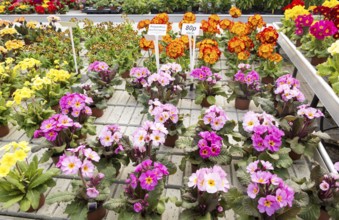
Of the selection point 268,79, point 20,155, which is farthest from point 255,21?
point 20,155

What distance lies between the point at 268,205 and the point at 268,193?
3.7 inches

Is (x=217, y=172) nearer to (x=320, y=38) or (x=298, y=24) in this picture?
(x=320, y=38)

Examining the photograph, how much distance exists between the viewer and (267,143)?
2.44 meters

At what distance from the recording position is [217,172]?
1921mm

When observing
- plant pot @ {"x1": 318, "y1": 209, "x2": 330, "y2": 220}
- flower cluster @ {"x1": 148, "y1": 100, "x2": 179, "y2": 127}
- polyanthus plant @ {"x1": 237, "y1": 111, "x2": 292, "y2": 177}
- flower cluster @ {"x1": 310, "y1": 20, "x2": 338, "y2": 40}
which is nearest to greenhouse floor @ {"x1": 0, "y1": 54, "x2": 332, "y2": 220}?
polyanthus plant @ {"x1": 237, "y1": 111, "x2": 292, "y2": 177}

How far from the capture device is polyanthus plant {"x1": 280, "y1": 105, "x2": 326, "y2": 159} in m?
2.69

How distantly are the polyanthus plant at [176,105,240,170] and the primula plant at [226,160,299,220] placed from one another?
459mm

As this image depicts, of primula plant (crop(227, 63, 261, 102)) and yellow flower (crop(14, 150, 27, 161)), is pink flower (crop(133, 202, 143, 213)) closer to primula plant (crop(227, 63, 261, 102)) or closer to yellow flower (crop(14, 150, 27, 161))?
yellow flower (crop(14, 150, 27, 161))

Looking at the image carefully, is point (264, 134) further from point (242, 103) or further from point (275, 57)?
point (275, 57)

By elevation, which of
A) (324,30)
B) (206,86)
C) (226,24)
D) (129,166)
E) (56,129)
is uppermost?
(324,30)

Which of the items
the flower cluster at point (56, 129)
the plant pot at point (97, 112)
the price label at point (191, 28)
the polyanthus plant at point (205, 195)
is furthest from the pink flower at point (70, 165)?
the price label at point (191, 28)

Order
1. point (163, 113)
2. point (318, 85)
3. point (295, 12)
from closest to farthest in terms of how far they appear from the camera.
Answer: point (163, 113), point (318, 85), point (295, 12)

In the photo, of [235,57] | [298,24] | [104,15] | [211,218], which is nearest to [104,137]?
[211,218]

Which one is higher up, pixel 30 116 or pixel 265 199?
pixel 265 199
